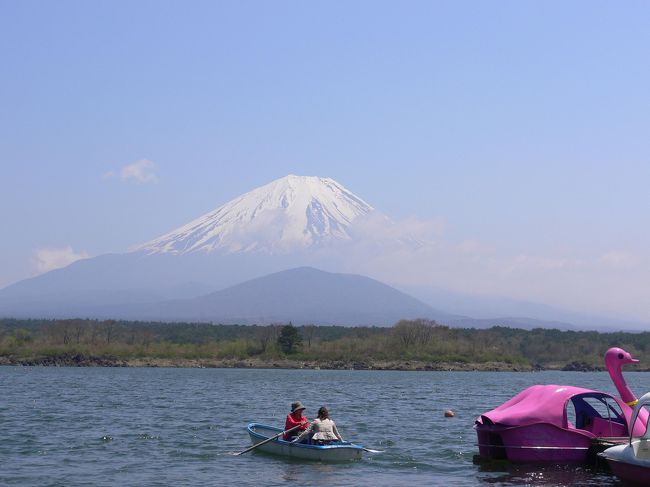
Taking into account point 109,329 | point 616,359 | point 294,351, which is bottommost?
point 616,359

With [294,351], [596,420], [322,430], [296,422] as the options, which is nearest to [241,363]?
[294,351]

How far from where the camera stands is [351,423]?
1690 inches

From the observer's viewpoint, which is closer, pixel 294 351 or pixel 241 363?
pixel 241 363

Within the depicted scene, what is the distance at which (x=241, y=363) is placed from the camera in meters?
128

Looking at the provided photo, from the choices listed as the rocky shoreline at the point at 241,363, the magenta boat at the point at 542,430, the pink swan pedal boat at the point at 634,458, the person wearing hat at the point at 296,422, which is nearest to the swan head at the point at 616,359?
the magenta boat at the point at 542,430

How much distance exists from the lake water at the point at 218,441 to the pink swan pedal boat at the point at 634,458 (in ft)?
3.61

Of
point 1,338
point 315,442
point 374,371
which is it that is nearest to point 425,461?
point 315,442

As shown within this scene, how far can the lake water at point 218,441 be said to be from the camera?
27.3m

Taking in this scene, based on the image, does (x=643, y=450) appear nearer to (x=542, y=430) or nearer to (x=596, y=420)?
(x=542, y=430)

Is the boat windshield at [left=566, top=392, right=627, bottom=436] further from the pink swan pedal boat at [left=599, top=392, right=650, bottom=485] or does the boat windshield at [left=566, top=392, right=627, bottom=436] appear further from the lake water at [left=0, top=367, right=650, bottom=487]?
the pink swan pedal boat at [left=599, top=392, right=650, bottom=485]

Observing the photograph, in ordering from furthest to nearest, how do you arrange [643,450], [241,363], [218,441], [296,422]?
1. [241,363]
2. [218,441]
3. [296,422]
4. [643,450]

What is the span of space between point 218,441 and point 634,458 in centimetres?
1545

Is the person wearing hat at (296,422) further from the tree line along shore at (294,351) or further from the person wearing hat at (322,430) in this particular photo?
the tree line along shore at (294,351)

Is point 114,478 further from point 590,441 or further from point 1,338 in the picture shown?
point 1,338
